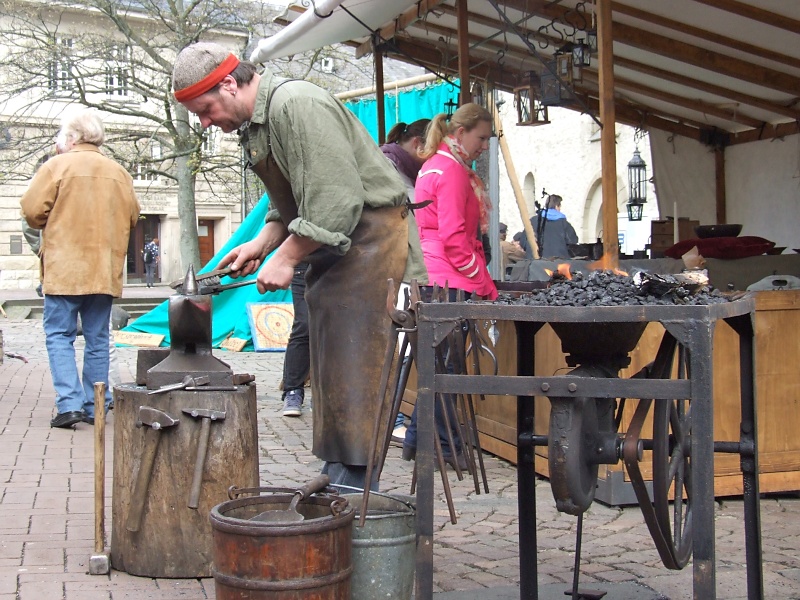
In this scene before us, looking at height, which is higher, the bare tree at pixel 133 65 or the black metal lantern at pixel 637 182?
the bare tree at pixel 133 65

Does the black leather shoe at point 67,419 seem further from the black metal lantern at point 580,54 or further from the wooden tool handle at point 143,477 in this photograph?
the black metal lantern at point 580,54

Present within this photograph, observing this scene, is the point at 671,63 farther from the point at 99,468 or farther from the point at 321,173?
the point at 99,468

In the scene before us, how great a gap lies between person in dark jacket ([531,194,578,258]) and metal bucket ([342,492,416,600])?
7.68m

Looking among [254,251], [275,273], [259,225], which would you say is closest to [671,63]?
[259,225]

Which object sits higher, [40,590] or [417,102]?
[417,102]

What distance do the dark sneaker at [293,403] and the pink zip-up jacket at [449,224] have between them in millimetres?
2027

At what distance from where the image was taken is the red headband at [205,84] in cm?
311

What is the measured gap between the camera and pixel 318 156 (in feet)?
10.00

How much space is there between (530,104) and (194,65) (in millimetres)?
5011

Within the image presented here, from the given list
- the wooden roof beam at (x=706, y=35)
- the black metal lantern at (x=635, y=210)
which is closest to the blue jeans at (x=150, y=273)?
the black metal lantern at (x=635, y=210)

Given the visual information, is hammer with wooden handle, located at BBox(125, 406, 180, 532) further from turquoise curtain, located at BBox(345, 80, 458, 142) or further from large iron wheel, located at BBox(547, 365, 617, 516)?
turquoise curtain, located at BBox(345, 80, 458, 142)

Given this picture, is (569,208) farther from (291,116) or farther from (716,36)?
(291,116)

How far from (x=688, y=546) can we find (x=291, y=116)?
1.78 meters

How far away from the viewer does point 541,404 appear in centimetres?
481
